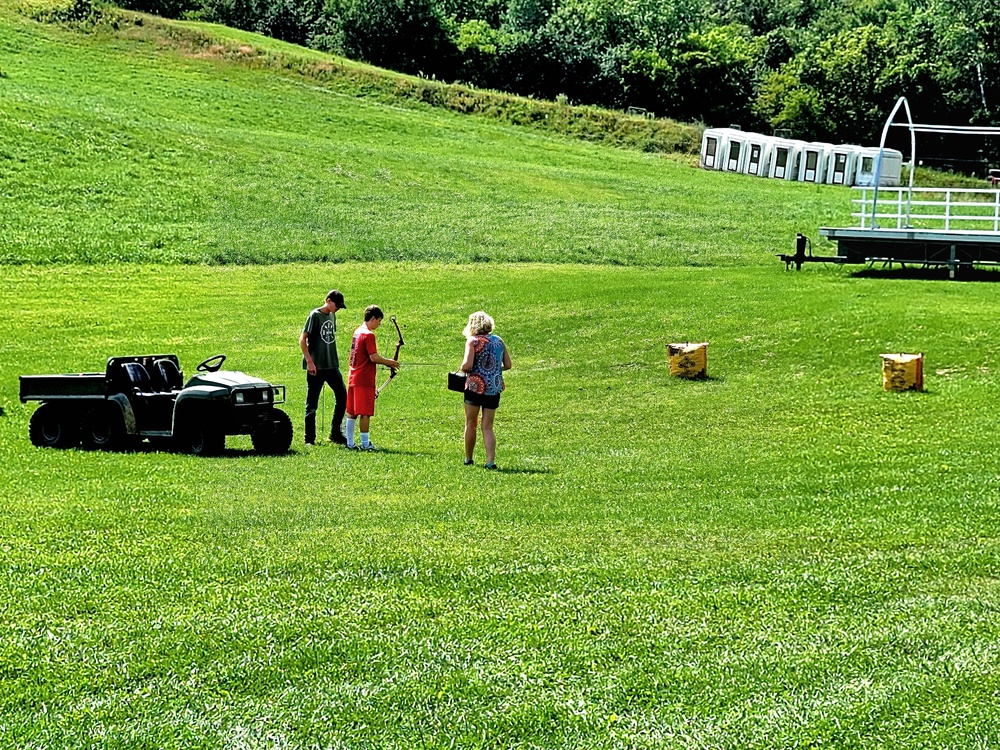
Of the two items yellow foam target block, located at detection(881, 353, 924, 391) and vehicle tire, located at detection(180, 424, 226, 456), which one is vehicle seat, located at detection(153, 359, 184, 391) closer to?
vehicle tire, located at detection(180, 424, 226, 456)

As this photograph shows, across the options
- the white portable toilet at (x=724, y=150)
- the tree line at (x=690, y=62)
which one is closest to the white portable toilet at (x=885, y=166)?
the white portable toilet at (x=724, y=150)

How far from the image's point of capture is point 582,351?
26266 mm

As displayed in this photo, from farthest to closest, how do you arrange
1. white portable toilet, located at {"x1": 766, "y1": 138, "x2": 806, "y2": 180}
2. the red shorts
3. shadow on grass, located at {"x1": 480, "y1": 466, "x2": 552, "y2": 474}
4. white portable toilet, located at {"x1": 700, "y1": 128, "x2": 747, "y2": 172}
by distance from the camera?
white portable toilet, located at {"x1": 700, "y1": 128, "x2": 747, "y2": 172} → white portable toilet, located at {"x1": 766, "y1": 138, "x2": 806, "y2": 180} → the red shorts → shadow on grass, located at {"x1": 480, "y1": 466, "x2": 552, "y2": 474}

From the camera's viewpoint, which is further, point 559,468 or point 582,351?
point 582,351

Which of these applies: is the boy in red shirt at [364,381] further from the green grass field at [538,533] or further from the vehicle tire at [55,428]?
the vehicle tire at [55,428]

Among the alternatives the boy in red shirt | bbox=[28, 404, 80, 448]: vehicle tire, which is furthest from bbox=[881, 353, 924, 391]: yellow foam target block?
bbox=[28, 404, 80, 448]: vehicle tire

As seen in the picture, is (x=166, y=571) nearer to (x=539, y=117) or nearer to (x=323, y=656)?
(x=323, y=656)

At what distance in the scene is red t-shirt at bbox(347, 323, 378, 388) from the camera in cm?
1728

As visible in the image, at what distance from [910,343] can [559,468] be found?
421 inches

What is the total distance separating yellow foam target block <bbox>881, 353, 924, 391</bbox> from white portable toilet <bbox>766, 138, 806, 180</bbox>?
175 ft

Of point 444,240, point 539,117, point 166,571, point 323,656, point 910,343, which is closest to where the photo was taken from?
point 323,656

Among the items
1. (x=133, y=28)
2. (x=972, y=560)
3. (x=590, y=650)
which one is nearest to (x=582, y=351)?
(x=972, y=560)

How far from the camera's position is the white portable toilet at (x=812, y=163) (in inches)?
2783

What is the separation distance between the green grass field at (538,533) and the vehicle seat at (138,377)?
3.11ft
